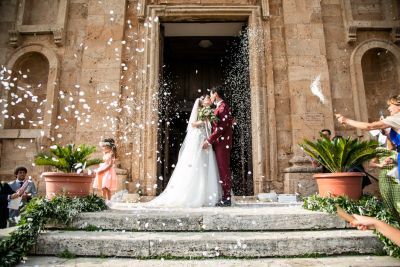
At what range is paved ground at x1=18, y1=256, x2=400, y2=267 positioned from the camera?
9.81 ft

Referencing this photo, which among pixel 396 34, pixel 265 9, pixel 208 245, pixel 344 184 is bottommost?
pixel 208 245

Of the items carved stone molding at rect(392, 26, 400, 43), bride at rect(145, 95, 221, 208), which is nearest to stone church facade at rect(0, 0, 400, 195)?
carved stone molding at rect(392, 26, 400, 43)

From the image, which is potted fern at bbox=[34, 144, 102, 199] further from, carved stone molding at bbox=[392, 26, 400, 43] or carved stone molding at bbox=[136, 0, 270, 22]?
carved stone molding at bbox=[392, 26, 400, 43]

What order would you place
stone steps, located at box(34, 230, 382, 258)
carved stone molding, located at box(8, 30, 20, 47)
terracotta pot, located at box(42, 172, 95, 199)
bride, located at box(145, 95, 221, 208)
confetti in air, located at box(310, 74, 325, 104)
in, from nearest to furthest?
stone steps, located at box(34, 230, 382, 258), terracotta pot, located at box(42, 172, 95, 199), bride, located at box(145, 95, 221, 208), confetti in air, located at box(310, 74, 325, 104), carved stone molding, located at box(8, 30, 20, 47)

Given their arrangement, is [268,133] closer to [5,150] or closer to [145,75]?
[145,75]

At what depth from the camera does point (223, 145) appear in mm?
5859

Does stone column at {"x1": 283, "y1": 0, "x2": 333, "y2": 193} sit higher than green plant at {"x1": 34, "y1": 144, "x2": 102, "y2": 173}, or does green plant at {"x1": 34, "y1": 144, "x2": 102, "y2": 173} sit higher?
stone column at {"x1": 283, "y1": 0, "x2": 333, "y2": 193}

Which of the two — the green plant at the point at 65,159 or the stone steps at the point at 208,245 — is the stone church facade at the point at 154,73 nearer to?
the green plant at the point at 65,159

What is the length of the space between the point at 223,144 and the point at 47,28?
6.31 m

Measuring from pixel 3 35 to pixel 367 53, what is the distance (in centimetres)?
1035

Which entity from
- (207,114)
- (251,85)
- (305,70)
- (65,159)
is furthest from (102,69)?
(305,70)

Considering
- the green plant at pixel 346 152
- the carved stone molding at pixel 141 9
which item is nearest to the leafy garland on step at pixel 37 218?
the green plant at pixel 346 152

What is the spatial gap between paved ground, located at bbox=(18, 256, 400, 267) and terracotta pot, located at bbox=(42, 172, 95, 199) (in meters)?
1.43

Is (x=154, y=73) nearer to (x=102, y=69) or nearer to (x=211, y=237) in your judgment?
(x=102, y=69)
